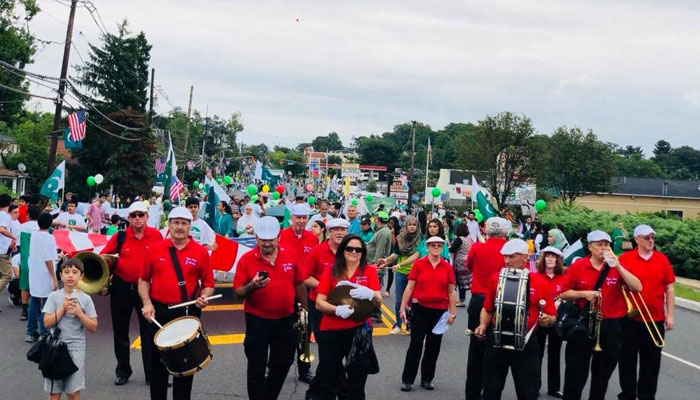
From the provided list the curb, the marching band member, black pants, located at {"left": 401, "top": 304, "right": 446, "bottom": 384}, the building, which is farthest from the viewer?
the building

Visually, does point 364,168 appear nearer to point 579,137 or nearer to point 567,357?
point 579,137

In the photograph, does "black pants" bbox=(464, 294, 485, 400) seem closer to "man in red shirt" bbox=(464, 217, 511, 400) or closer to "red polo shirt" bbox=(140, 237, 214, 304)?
"man in red shirt" bbox=(464, 217, 511, 400)

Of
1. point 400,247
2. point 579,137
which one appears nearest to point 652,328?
point 400,247

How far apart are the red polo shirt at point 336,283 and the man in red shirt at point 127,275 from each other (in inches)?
97.0

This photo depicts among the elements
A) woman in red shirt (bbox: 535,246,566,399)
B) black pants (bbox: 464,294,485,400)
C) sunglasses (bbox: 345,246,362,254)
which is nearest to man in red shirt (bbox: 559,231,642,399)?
woman in red shirt (bbox: 535,246,566,399)

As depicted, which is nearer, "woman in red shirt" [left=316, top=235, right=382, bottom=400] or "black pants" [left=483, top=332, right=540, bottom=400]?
"black pants" [left=483, top=332, right=540, bottom=400]

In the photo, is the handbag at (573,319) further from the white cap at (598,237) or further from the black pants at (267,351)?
the black pants at (267,351)

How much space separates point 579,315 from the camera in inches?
261

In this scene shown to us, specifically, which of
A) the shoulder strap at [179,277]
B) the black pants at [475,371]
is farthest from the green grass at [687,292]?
the shoulder strap at [179,277]

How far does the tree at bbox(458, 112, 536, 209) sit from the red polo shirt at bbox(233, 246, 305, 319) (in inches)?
1666

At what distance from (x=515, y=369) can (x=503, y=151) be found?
141 feet

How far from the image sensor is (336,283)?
5723mm

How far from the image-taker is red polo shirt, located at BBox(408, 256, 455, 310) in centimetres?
741

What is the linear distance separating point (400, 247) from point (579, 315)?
14.0 feet
